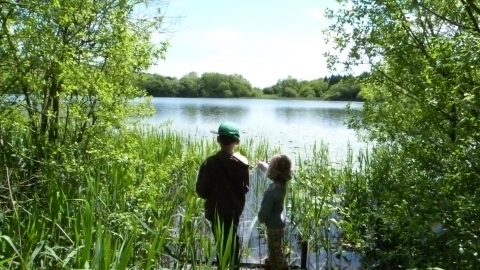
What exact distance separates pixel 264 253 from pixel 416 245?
2.77 meters

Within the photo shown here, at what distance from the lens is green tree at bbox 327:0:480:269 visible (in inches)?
97.1

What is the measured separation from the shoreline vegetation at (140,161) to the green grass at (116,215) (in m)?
0.02

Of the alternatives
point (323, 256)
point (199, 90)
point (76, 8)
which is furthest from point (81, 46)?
point (199, 90)

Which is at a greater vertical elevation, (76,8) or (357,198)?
(76,8)

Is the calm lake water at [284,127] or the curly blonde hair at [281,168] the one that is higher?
the curly blonde hair at [281,168]

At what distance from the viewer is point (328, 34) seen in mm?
5027

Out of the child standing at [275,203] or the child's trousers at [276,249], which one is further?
the child's trousers at [276,249]

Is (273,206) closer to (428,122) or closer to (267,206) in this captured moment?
(267,206)

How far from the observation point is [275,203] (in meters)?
4.20

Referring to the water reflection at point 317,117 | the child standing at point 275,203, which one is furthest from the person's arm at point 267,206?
the water reflection at point 317,117

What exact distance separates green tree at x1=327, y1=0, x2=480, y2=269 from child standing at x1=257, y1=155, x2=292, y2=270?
0.69m

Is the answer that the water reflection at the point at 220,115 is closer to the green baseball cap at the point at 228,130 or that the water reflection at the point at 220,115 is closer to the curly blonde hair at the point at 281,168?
the curly blonde hair at the point at 281,168

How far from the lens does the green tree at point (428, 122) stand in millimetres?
2467

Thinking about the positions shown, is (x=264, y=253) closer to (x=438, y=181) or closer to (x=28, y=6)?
(x=438, y=181)
